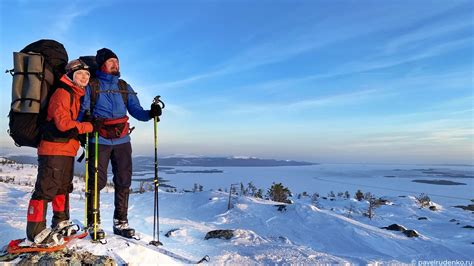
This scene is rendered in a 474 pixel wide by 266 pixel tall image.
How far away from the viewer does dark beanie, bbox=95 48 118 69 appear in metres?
4.22

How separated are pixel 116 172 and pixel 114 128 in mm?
639

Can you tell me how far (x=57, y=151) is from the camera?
3.52 m

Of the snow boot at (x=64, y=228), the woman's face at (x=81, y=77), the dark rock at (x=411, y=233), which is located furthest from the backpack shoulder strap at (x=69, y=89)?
the dark rock at (x=411, y=233)

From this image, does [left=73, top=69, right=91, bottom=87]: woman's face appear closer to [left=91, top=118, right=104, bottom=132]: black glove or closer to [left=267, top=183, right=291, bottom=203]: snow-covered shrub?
[left=91, top=118, right=104, bottom=132]: black glove

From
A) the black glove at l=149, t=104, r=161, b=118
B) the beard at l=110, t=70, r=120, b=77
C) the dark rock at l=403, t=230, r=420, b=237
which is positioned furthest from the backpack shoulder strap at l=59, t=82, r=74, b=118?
the dark rock at l=403, t=230, r=420, b=237

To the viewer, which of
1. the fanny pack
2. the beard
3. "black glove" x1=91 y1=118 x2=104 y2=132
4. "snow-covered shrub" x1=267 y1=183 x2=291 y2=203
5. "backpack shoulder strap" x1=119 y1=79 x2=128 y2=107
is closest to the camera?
"black glove" x1=91 y1=118 x2=104 y2=132

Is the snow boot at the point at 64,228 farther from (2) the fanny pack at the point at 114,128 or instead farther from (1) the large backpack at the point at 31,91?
(2) the fanny pack at the point at 114,128

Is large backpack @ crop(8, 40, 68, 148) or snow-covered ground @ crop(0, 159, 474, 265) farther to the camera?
snow-covered ground @ crop(0, 159, 474, 265)

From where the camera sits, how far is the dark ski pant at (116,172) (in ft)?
13.4

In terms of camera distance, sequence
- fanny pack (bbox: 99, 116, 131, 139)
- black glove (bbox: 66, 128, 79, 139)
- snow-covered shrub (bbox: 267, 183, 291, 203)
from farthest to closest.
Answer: snow-covered shrub (bbox: 267, 183, 291, 203), fanny pack (bbox: 99, 116, 131, 139), black glove (bbox: 66, 128, 79, 139)

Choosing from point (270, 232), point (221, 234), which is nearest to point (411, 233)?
point (270, 232)

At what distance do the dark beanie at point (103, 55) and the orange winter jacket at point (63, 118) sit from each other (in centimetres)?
70

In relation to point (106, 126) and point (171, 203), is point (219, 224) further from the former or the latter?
point (106, 126)

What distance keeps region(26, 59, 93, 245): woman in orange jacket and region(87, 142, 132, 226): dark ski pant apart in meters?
0.38
